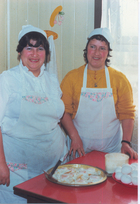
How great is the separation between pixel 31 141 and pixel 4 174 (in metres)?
0.15

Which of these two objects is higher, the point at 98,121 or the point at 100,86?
the point at 100,86

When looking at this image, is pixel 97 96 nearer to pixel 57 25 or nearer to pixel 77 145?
pixel 77 145

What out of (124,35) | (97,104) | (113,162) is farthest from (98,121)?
(124,35)

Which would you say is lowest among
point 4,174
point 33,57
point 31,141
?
point 4,174

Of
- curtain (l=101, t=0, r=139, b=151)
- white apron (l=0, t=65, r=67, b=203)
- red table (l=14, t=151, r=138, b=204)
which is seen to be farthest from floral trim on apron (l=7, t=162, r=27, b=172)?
curtain (l=101, t=0, r=139, b=151)

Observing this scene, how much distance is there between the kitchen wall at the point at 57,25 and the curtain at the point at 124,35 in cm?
8

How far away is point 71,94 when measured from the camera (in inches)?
38.4

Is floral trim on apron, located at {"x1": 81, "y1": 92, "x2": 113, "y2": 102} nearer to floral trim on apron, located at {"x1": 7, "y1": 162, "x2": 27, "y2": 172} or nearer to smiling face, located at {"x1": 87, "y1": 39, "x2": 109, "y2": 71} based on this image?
smiling face, located at {"x1": 87, "y1": 39, "x2": 109, "y2": 71}

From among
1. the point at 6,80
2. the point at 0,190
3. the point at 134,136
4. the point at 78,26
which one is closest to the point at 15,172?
the point at 0,190

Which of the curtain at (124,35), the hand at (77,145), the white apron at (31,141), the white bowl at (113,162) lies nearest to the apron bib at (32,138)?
the white apron at (31,141)

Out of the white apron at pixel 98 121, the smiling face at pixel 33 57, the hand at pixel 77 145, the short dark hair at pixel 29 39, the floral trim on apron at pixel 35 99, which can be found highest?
the short dark hair at pixel 29 39

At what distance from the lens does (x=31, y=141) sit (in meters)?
0.82

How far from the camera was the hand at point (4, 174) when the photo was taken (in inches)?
29.8

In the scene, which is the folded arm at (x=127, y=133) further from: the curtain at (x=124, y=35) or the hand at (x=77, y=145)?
the hand at (x=77, y=145)
